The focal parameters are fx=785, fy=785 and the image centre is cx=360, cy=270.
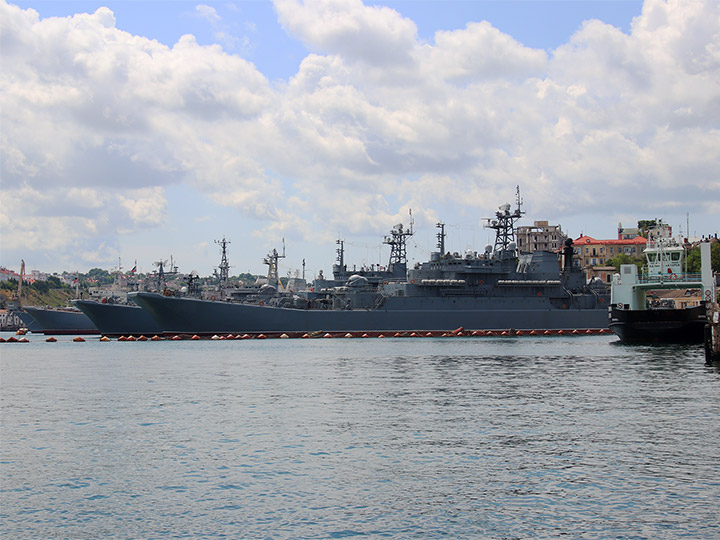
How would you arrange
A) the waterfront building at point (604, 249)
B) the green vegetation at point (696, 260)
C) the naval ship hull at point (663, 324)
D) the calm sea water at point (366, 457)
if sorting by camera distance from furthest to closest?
the waterfront building at point (604, 249)
the green vegetation at point (696, 260)
the naval ship hull at point (663, 324)
the calm sea water at point (366, 457)

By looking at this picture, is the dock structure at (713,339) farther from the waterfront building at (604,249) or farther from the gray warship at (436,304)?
the waterfront building at (604,249)

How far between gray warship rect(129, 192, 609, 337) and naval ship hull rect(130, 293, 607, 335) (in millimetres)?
96

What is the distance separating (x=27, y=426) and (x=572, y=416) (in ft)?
50.9

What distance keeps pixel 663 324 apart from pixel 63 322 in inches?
3172

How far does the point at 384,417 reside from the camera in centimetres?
2297

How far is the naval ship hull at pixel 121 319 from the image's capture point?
276ft

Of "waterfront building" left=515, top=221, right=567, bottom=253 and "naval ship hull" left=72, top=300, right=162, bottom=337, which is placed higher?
"waterfront building" left=515, top=221, right=567, bottom=253

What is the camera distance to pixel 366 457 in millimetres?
17531

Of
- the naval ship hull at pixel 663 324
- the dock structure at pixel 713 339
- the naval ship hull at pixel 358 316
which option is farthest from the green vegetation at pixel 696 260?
the dock structure at pixel 713 339

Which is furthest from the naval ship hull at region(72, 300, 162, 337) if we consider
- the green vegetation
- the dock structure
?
the green vegetation

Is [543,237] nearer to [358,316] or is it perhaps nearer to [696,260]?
[696,260]

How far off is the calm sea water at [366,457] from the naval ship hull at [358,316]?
39574 millimetres

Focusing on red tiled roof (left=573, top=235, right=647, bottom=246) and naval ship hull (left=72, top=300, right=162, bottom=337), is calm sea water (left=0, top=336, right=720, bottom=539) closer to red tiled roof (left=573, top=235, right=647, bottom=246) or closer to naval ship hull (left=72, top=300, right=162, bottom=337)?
naval ship hull (left=72, top=300, right=162, bottom=337)

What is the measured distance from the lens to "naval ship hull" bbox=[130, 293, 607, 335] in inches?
2936
